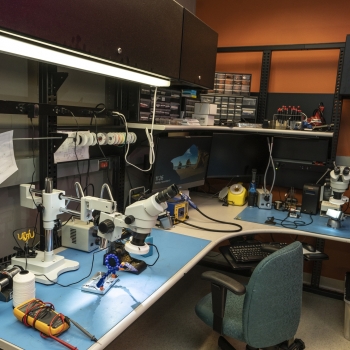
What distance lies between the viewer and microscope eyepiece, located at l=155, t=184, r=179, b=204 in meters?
1.23

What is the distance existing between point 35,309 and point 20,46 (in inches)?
36.3

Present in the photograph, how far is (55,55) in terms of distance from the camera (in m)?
1.39

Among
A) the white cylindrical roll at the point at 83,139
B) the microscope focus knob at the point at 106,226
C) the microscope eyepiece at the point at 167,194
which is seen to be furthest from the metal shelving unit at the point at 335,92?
the microscope focus knob at the point at 106,226

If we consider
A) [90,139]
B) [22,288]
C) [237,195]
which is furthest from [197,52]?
[22,288]

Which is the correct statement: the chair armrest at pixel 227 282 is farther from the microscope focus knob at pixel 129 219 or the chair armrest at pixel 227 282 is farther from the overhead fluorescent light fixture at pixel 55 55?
the overhead fluorescent light fixture at pixel 55 55

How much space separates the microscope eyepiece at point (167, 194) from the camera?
1233mm

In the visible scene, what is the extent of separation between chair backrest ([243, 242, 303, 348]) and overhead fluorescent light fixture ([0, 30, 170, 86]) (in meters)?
1.13

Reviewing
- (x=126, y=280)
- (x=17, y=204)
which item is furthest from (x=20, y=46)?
(x=126, y=280)

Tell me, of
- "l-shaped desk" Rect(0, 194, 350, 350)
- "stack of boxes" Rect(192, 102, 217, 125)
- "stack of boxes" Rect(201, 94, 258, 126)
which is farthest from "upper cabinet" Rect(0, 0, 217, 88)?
"l-shaped desk" Rect(0, 194, 350, 350)

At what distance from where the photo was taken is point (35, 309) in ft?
3.99

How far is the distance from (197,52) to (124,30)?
0.84m

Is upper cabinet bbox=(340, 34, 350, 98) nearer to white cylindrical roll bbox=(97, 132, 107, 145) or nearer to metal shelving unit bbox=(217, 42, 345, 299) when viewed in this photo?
metal shelving unit bbox=(217, 42, 345, 299)

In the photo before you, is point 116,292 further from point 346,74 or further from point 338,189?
point 346,74

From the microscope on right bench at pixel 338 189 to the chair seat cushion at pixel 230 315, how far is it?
38.6 inches
